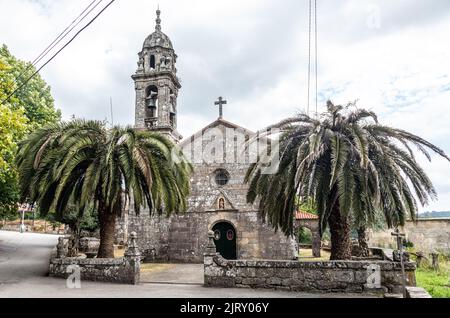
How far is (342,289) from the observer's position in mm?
9555

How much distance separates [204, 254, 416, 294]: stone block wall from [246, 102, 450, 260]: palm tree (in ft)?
3.21

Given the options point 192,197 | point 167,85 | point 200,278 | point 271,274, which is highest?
point 167,85

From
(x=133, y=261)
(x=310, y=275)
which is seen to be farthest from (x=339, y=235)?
(x=133, y=261)

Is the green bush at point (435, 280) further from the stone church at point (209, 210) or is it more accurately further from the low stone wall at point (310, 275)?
the stone church at point (209, 210)

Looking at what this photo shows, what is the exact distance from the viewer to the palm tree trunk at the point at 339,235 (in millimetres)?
10523

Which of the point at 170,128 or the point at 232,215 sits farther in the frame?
the point at 170,128

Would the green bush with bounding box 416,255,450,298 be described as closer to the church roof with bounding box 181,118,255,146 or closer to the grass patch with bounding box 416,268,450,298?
the grass patch with bounding box 416,268,450,298

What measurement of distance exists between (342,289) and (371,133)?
4410 millimetres

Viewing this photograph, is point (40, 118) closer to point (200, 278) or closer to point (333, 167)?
point (200, 278)

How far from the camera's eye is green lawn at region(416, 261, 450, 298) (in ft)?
32.4

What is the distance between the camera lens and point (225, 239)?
745 inches

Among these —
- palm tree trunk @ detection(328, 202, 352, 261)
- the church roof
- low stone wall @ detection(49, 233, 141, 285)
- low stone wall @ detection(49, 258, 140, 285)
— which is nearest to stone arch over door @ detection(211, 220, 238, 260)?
the church roof
